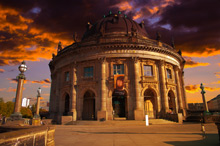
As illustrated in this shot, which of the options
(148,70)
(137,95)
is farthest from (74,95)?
(148,70)

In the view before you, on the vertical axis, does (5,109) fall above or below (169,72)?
below

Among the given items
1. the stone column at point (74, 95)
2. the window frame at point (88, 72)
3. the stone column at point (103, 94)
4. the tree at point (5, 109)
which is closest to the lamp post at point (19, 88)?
the stone column at point (74, 95)

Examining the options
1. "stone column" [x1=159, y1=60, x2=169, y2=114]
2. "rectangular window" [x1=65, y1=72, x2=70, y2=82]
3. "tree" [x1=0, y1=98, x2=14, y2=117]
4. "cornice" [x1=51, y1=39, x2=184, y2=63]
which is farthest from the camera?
"tree" [x1=0, y1=98, x2=14, y2=117]

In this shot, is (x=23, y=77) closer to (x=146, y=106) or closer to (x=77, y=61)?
(x=77, y=61)

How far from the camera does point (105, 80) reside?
25516 millimetres

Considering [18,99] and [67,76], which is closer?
[18,99]

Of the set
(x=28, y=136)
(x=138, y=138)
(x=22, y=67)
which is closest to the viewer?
(x=28, y=136)

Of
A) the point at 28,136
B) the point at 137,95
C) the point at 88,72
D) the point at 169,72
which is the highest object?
the point at 169,72

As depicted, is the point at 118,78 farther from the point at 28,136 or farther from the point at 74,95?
the point at 28,136

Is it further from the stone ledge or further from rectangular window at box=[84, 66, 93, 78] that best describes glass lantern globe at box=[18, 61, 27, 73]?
the stone ledge

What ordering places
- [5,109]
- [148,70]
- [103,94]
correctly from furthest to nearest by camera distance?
[5,109]
[148,70]
[103,94]

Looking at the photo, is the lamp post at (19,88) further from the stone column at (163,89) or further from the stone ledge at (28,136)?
the stone column at (163,89)

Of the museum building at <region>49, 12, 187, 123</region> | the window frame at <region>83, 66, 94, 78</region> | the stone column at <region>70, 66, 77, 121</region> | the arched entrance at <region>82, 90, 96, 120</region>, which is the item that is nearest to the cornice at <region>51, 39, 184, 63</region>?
the museum building at <region>49, 12, 187, 123</region>

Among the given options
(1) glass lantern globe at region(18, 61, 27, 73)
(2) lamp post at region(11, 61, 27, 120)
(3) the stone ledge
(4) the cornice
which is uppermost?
(4) the cornice
